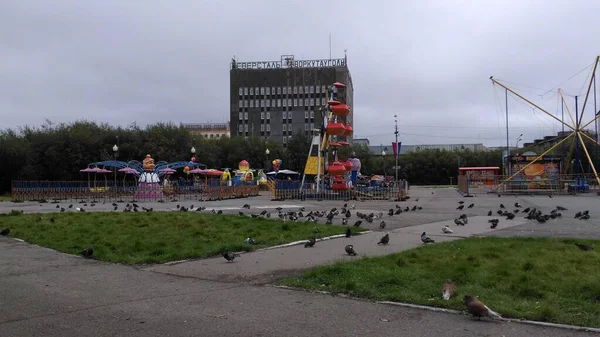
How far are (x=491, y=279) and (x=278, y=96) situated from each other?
12941 centimetres

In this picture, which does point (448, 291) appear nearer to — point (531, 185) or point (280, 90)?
point (531, 185)

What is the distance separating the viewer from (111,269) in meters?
10.7

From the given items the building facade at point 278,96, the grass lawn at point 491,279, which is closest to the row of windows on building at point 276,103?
the building facade at point 278,96

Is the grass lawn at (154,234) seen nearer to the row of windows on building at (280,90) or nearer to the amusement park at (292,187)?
the amusement park at (292,187)

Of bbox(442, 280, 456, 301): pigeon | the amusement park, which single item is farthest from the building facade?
bbox(442, 280, 456, 301): pigeon

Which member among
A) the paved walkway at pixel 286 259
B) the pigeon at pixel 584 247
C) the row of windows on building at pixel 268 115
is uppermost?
Result: the row of windows on building at pixel 268 115

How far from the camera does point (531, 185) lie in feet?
152

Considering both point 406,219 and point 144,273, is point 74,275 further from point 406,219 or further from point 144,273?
point 406,219

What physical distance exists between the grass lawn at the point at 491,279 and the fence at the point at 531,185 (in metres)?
35.6

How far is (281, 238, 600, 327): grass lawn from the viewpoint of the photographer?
23.1 feet

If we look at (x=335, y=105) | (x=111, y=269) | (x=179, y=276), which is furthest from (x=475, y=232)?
(x=335, y=105)

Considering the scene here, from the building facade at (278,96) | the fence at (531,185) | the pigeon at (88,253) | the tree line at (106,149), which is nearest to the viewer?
the pigeon at (88,253)

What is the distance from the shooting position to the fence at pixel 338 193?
36.7m

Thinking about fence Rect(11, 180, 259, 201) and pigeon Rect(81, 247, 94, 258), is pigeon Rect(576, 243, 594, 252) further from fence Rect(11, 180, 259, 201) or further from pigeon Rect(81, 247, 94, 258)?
fence Rect(11, 180, 259, 201)
